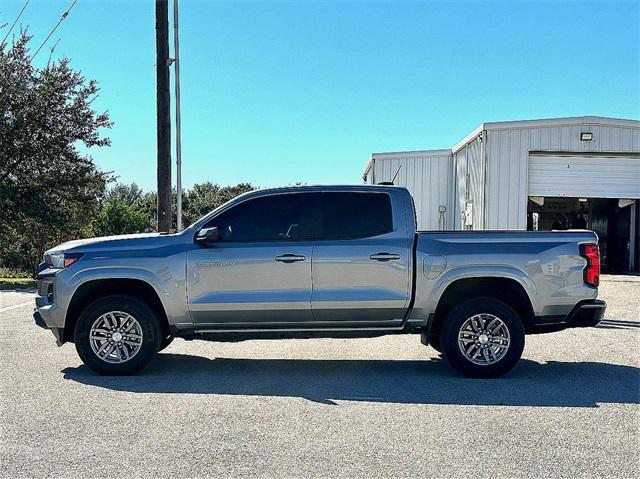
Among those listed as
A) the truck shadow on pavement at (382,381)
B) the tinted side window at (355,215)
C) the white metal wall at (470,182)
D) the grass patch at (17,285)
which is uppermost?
the white metal wall at (470,182)

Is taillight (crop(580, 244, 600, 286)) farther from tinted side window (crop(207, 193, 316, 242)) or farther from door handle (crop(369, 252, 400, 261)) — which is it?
tinted side window (crop(207, 193, 316, 242))

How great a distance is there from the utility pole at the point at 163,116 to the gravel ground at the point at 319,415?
3.71m

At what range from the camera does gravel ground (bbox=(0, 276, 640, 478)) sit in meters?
4.20

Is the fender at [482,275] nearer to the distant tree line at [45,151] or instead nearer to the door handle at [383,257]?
the door handle at [383,257]

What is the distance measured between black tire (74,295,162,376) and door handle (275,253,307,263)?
1.46m

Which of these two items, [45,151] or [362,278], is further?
[45,151]

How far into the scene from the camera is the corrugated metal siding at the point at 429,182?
72.1 feet

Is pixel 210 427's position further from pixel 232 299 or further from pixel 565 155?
pixel 565 155

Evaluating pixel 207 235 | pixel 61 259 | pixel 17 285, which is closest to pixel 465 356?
pixel 207 235

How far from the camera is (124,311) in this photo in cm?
660

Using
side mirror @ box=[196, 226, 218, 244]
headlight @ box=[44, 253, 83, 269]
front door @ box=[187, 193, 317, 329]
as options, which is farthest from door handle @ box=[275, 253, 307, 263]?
headlight @ box=[44, 253, 83, 269]

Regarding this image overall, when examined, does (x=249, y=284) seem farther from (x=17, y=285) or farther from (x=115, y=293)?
(x=17, y=285)

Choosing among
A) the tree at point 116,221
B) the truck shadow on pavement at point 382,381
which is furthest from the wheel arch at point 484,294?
the tree at point 116,221

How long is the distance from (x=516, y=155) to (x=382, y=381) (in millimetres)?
13286
